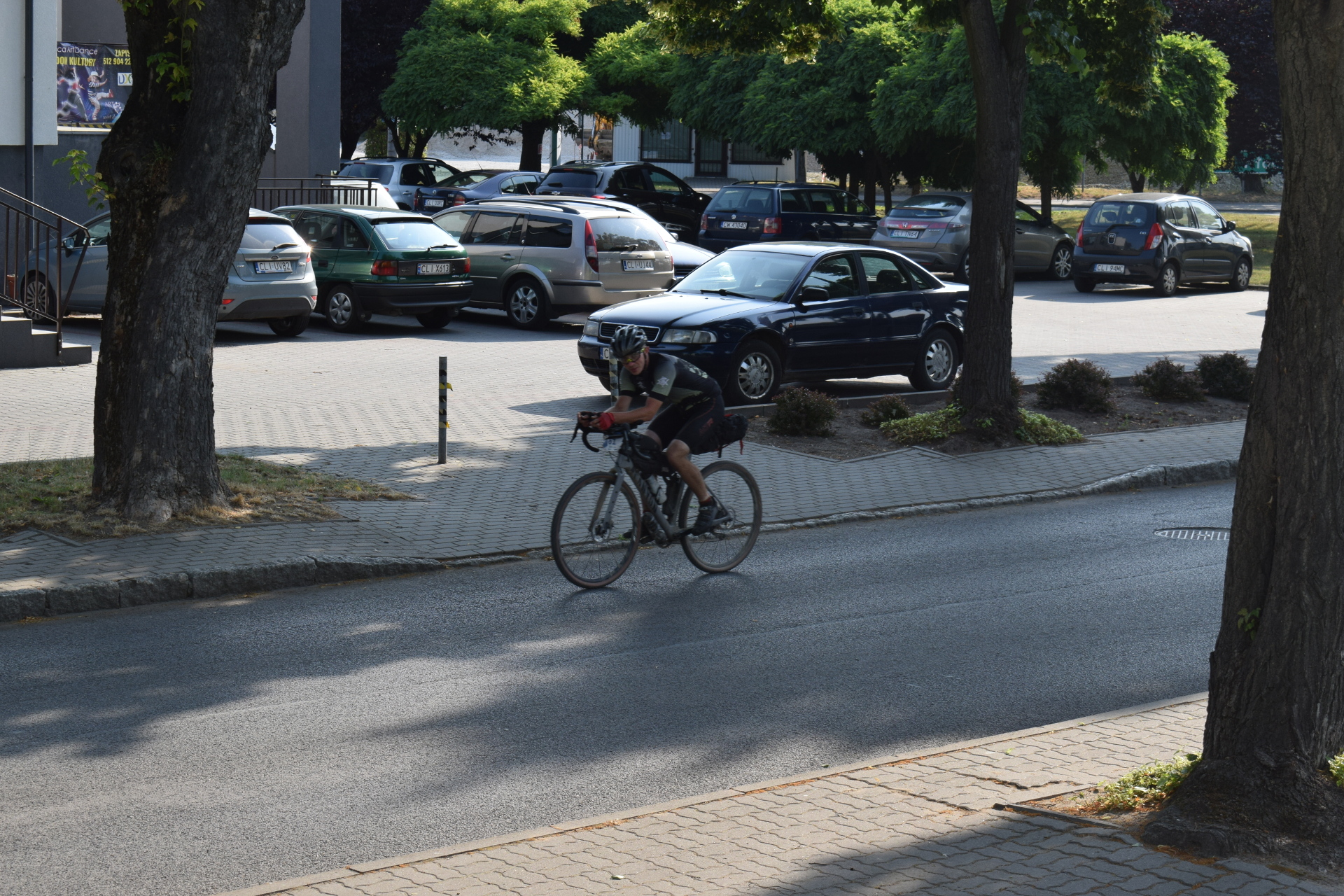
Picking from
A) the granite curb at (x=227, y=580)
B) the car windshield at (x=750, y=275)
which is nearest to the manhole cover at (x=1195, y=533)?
the granite curb at (x=227, y=580)

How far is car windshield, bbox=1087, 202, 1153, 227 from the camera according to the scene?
30.1 meters

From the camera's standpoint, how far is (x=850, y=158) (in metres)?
41.7

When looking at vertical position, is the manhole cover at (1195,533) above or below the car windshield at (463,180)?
below

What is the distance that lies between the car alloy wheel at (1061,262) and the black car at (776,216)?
157 inches

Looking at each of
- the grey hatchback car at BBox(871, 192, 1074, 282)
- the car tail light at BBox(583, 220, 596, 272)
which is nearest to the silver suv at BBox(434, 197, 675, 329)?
the car tail light at BBox(583, 220, 596, 272)

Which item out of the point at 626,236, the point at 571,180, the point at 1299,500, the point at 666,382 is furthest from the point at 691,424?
the point at 571,180

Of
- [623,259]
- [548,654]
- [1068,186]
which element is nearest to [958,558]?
[548,654]

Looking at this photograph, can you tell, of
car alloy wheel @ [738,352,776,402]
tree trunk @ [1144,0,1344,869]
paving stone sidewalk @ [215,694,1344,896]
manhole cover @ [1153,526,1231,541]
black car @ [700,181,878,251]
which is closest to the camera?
paving stone sidewalk @ [215,694,1344,896]

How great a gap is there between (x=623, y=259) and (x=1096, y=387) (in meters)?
8.13

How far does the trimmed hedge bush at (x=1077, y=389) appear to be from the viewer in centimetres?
1616

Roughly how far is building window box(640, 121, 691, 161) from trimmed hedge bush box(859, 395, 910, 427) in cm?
4803

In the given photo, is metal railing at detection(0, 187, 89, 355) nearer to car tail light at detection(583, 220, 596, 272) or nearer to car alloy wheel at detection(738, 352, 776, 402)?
car tail light at detection(583, 220, 596, 272)

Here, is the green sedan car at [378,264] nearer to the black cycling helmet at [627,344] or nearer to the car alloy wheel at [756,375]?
the car alloy wheel at [756,375]

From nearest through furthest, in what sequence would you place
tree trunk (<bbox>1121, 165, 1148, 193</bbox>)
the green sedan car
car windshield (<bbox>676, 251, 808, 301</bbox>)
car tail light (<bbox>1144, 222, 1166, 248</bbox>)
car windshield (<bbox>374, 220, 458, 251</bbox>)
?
car windshield (<bbox>676, 251, 808, 301</bbox>) < the green sedan car < car windshield (<bbox>374, 220, 458, 251</bbox>) < car tail light (<bbox>1144, 222, 1166, 248</bbox>) < tree trunk (<bbox>1121, 165, 1148, 193</bbox>)
